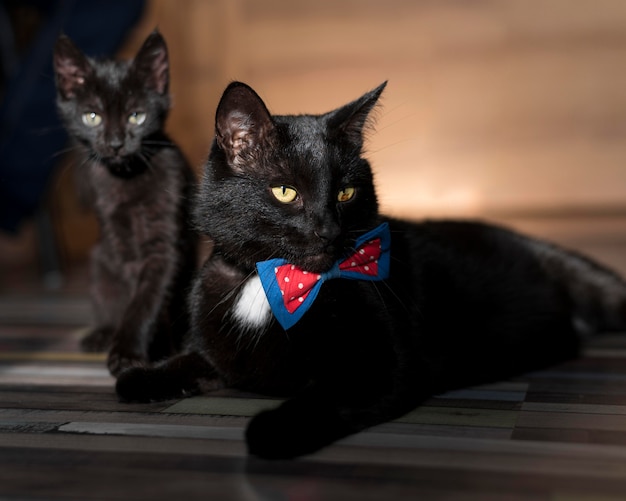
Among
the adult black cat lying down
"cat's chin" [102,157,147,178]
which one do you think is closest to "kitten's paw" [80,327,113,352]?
"cat's chin" [102,157,147,178]

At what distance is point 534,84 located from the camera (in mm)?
4328

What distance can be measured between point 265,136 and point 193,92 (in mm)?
3652

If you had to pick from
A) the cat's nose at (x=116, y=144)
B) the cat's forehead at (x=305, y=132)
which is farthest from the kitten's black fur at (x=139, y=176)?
the cat's forehead at (x=305, y=132)

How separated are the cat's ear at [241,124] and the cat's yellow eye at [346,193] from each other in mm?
152

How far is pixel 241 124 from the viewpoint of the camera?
54.4 inches

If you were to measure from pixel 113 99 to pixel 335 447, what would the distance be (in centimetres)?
100

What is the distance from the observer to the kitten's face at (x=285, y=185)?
132 centimetres

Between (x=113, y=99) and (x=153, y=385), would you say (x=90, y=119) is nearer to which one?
(x=113, y=99)

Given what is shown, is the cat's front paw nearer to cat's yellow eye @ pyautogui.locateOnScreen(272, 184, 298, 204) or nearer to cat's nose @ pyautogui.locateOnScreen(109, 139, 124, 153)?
cat's yellow eye @ pyautogui.locateOnScreen(272, 184, 298, 204)

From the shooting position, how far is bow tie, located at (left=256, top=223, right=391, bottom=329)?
1.36m

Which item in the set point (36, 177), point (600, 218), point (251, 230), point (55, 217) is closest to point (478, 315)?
point (251, 230)

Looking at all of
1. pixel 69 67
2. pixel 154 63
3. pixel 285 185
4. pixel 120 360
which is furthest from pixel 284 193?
pixel 69 67

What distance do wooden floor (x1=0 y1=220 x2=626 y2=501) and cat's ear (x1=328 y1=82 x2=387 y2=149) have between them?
1.61 ft

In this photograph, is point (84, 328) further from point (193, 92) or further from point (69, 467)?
point (193, 92)
